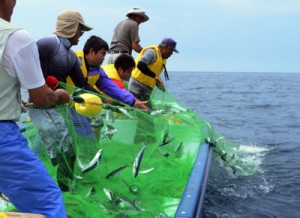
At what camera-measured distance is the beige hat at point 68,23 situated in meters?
4.47

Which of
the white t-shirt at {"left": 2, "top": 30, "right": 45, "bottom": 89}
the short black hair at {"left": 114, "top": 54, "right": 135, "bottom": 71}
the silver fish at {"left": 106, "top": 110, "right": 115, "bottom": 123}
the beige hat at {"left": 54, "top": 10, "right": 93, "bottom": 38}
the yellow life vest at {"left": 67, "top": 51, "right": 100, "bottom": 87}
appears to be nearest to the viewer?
the white t-shirt at {"left": 2, "top": 30, "right": 45, "bottom": 89}

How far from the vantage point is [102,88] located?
5957mm

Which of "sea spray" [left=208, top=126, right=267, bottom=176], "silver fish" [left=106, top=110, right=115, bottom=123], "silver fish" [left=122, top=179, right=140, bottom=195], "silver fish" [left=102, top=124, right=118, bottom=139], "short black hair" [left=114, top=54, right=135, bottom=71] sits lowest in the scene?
"sea spray" [left=208, top=126, right=267, bottom=176]

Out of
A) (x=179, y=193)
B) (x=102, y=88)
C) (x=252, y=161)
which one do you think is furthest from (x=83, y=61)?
(x=252, y=161)

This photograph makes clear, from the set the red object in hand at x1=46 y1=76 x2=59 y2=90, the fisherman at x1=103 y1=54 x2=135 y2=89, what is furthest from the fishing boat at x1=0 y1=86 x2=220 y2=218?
the fisherman at x1=103 y1=54 x2=135 y2=89

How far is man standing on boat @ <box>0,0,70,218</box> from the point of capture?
256cm

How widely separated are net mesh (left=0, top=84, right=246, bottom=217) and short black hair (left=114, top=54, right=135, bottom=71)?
51.5 inches

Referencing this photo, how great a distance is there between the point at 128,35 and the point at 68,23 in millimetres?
3818

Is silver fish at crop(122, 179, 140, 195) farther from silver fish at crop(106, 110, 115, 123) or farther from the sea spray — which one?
the sea spray

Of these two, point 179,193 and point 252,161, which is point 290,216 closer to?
point 179,193

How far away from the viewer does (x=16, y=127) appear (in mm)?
2756

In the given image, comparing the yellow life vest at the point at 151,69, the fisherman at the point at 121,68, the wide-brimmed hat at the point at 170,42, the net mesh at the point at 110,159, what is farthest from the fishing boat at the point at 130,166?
the wide-brimmed hat at the point at 170,42

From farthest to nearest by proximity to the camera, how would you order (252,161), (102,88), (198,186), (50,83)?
(252,161), (102,88), (198,186), (50,83)

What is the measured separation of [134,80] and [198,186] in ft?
10.9
